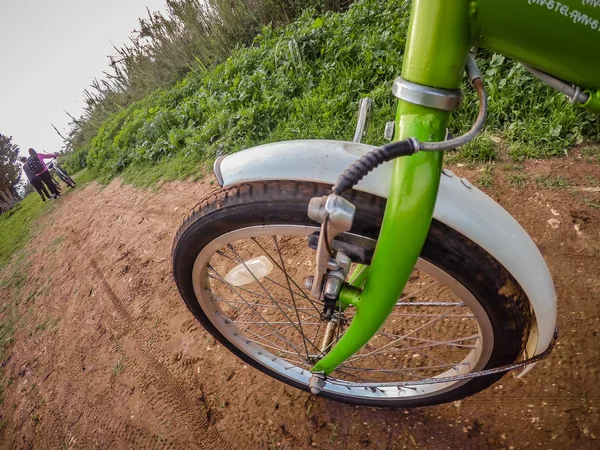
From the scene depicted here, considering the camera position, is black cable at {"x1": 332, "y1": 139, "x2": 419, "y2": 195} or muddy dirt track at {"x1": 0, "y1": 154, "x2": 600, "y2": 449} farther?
muddy dirt track at {"x1": 0, "y1": 154, "x2": 600, "y2": 449}

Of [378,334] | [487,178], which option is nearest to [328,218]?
[378,334]

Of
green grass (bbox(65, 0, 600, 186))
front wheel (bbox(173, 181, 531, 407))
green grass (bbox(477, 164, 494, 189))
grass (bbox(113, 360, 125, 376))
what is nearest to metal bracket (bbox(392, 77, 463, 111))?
front wheel (bbox(173, 181, 531, 407))

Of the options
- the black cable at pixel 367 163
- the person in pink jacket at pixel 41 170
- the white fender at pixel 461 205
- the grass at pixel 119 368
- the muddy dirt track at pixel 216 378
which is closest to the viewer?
the black cable at pixel 367 163

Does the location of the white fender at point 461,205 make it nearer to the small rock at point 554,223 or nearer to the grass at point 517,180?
the small rock at point 554,223

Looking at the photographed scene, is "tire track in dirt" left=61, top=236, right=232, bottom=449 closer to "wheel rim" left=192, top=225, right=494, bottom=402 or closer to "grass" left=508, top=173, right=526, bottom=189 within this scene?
"wheel rim" left=192, top=225, right=494, bottom=402

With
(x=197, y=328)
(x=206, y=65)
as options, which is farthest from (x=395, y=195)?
(x=206, y=65)

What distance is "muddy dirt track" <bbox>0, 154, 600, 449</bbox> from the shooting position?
4.36 feet

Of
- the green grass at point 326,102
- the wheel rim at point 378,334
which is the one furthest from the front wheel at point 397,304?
the green grass at point 326,102

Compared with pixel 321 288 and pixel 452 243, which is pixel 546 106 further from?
pixel 321 288

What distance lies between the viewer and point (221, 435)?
161cm

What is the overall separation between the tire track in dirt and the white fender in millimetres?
1371

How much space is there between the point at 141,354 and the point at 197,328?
1.40ft

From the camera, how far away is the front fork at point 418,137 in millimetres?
660

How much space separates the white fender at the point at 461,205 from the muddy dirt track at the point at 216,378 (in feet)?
2.00
